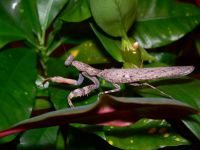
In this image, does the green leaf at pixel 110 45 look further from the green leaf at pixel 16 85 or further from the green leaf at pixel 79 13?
the green leaf at pixel 16 85

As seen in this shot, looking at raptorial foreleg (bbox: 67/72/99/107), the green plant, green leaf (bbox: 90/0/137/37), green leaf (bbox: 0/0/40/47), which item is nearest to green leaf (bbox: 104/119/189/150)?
the green plant

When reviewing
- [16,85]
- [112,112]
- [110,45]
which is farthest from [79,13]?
[112,112]

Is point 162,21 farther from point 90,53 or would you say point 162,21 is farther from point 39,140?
point 39,140


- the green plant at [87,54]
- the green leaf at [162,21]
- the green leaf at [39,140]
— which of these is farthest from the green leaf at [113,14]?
the green leaf at [39,140]

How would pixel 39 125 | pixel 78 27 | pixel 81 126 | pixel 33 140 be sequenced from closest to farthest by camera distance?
pixel 39 125, pixel 81 126, pixel 33 140, pixel 78 27

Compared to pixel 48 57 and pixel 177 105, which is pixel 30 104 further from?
pixel 177 105

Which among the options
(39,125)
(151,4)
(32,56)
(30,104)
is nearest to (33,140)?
(30,104)

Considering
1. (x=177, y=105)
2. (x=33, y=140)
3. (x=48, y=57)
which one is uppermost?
(x=177, y=105)
